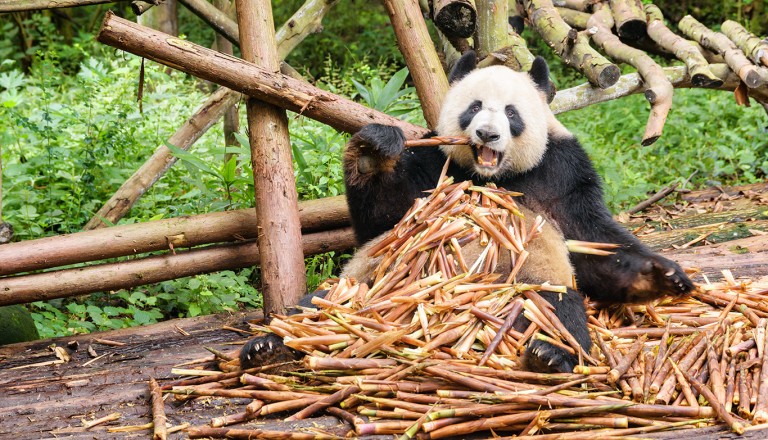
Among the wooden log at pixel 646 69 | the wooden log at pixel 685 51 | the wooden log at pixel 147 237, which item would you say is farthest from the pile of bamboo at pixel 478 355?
the wooden log at pixel 685 51

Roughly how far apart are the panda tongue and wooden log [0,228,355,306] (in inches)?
55.7

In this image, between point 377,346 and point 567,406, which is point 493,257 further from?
point 567,406

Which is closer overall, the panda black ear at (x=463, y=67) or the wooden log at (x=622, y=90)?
the panda black ear at (x=463, y=67)

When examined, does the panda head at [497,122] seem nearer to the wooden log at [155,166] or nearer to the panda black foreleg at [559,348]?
the panda black foreleg at [559,348]

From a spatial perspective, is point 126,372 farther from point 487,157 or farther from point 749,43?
point 749,43

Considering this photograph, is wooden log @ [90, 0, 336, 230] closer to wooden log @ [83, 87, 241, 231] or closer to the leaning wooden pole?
wooden log @ [83, 87, 241, 231]

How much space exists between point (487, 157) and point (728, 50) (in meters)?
2.69

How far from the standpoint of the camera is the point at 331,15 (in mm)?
12367

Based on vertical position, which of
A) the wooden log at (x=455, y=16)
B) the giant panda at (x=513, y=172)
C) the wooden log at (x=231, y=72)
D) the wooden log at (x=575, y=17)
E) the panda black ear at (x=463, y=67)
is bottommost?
the giant panda at (x=513, y=172)

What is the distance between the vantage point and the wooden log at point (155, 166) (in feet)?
18.0

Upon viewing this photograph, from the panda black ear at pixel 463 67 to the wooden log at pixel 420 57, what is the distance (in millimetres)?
551

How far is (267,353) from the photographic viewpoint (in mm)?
3402

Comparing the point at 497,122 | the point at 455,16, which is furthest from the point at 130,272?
the point at 455,16

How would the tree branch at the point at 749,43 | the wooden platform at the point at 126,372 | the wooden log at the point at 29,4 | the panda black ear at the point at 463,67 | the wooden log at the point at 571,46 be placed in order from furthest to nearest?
1. the tree branch at the point at 749,43
2. the wooden log at the point at 571,46
3. the panda black ear at the point at 463,67
4. the wooden log at the point at 29,4
5. the wooden platform at the point at 126,372
